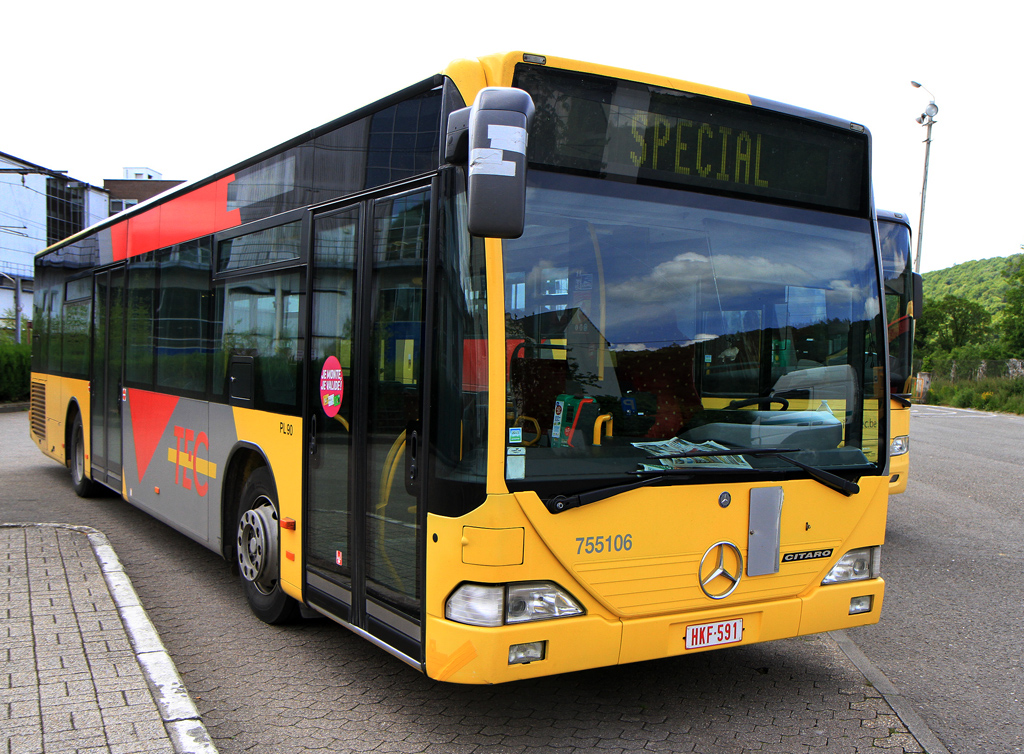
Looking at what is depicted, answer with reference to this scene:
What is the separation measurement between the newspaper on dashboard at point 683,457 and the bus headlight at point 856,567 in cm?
87

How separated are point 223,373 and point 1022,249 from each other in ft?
170

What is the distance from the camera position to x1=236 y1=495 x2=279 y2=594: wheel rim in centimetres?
525

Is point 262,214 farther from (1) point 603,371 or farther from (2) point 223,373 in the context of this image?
(1) point 603,371

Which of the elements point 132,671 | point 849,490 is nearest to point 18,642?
point 132,671

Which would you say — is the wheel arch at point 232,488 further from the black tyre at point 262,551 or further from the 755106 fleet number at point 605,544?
the 755106 fleet number at point 605,544

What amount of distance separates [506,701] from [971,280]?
100 metres

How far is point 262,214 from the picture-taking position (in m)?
5.55

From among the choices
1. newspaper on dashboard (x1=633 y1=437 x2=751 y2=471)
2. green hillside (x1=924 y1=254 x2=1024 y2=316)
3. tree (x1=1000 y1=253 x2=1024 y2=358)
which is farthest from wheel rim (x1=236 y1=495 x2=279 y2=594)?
green hillside (x1=924 y1=254 x2=1024 y2=316)

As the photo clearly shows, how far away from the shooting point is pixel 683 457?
388 cm

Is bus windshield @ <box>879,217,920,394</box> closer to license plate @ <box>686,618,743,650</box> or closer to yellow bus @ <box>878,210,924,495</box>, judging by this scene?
yellow bus @ <box>878,210,924,495</box>

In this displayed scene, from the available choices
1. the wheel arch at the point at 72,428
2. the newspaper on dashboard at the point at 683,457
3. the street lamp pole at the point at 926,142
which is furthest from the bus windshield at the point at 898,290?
the street lamp pole at the point at 926,142

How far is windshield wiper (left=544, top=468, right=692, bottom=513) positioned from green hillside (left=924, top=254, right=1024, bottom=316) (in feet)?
289

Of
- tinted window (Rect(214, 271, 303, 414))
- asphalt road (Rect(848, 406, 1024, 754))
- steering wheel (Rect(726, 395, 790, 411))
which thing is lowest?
asphalt road (Rect(848, 406, 1024, 754))

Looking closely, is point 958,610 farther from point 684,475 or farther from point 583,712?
point 684,475
